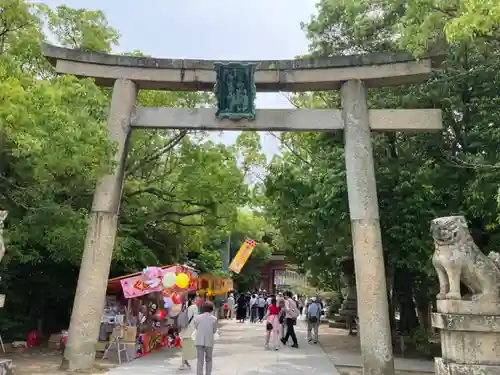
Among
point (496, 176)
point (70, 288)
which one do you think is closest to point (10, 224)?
point (70, 288)

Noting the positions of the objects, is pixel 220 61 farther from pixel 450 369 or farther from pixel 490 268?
pixel 450 369

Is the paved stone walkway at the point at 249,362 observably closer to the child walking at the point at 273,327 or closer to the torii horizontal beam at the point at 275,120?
the child walking at the point at 273,327

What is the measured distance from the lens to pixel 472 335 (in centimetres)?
691

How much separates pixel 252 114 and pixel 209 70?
1.56 m

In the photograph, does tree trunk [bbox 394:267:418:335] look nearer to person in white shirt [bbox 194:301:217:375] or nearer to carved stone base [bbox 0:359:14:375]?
person in white shirt [bbox 194:301:217:375]

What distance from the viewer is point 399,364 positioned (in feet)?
38.7

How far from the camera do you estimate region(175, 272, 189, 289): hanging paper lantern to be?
40.6ft

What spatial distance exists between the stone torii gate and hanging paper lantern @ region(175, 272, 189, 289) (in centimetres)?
264

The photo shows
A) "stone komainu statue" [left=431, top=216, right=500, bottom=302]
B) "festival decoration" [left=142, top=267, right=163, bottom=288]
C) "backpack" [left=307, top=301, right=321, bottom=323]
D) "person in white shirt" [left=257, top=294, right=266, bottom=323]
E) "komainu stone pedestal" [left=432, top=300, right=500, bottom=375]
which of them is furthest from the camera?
"person in white shirt" [left=257, top=294, right=266, bottom=323]

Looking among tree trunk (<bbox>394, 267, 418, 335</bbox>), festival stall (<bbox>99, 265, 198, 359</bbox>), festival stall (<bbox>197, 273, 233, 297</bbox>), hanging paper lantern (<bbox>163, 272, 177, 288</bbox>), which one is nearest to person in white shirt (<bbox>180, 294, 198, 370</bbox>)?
festival stall (<bbox>99, 265, 198, 359</bbox>)

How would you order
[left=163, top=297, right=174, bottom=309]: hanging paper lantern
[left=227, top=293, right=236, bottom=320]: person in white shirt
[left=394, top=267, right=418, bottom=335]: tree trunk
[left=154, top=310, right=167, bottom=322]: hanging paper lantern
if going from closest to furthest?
[left=163, top=297, right=174, bottom=309]: hanging paper lantern, [left=154, top=310, right=167, bottom=322]: hanging paper lantern, [left=394, top=267, right=418, bottom=335]: tree trunk, [left=227, top=293, right=236, bottom=320]: person in white shirt

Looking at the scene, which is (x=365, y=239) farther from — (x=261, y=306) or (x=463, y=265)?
(x=261, y=306)

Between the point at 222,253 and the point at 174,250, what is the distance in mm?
12725

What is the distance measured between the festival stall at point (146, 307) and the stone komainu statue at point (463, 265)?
696 cm
